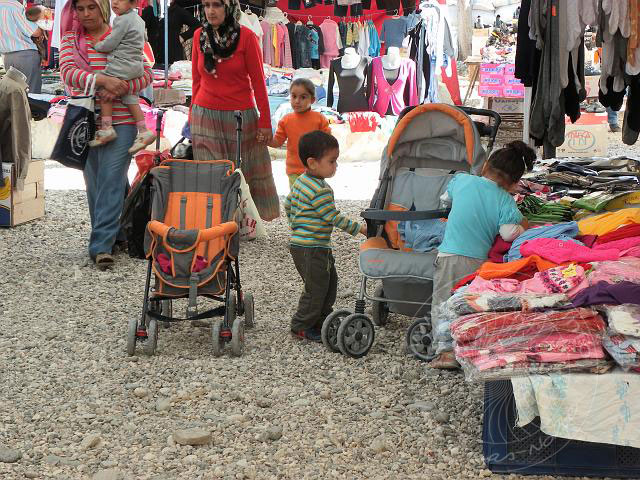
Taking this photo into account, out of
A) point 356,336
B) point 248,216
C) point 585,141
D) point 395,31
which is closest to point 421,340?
point 356,336

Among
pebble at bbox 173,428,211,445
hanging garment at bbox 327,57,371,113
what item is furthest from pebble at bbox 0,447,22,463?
hanging garment at bbox 327,57,371,113

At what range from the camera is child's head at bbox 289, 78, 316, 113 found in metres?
7.01

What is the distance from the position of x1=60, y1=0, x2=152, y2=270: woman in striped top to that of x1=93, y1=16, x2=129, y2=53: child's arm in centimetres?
9

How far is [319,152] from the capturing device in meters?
4.96

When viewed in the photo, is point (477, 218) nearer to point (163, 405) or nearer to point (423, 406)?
point (423, 406)

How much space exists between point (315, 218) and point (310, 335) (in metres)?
0.64

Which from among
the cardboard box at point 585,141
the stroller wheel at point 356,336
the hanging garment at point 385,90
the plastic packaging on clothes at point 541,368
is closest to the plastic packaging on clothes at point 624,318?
the plastic packaging on clothes at point 541,368

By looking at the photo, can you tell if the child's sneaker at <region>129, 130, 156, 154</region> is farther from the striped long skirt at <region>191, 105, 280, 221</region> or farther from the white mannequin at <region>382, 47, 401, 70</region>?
the white mannequin at <region>382, 47, 401, 70</region>

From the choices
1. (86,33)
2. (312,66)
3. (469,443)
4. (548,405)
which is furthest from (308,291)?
(312,66)

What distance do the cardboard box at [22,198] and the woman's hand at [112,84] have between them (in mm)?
1663

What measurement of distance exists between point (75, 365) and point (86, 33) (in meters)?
2.80

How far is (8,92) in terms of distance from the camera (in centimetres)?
764

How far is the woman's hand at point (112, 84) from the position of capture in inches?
261

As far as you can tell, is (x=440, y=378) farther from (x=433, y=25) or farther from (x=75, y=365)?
(x=433, y=25)
